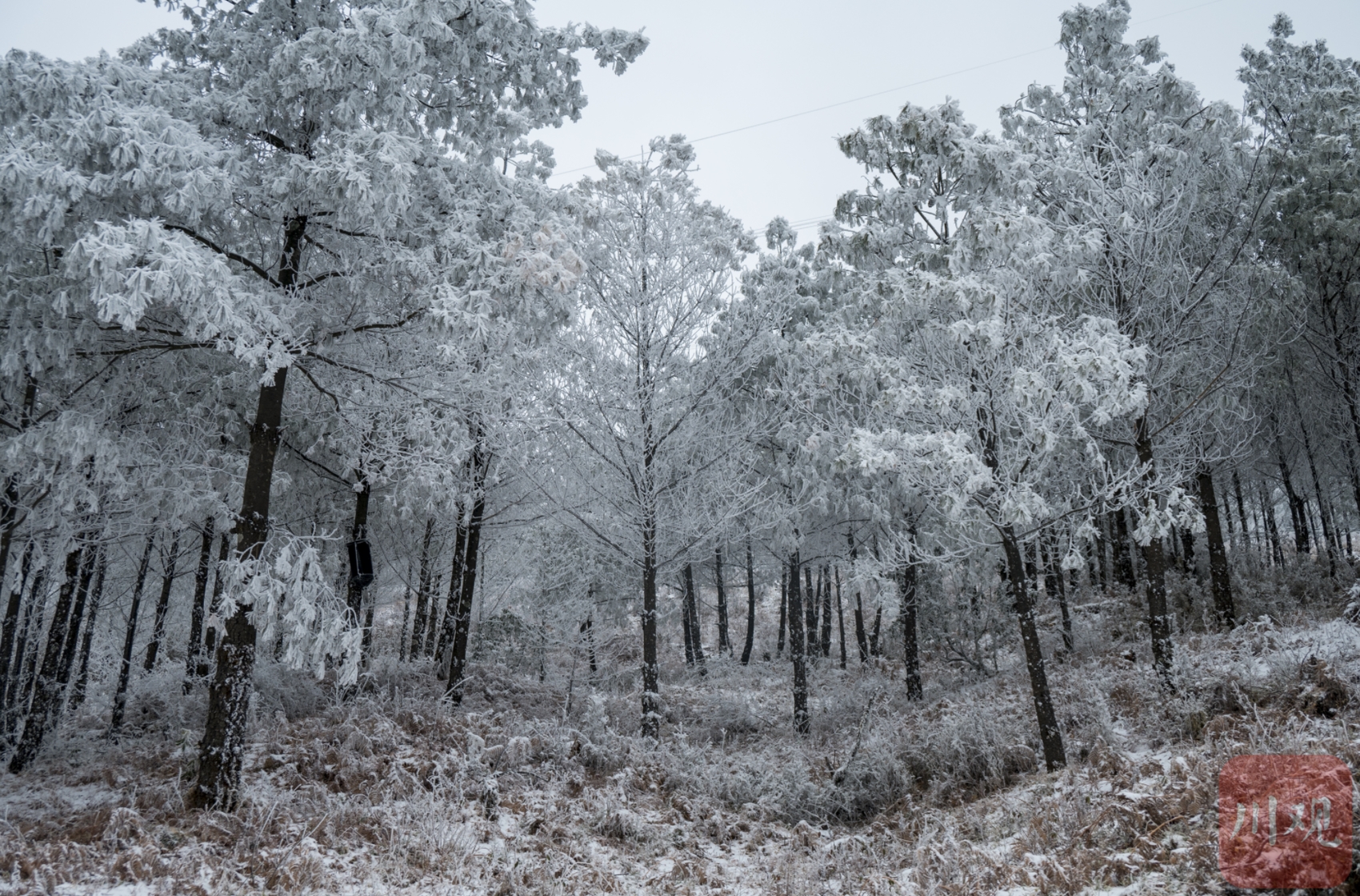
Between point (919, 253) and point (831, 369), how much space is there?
205 centimetres

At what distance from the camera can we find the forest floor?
5020 millimetres

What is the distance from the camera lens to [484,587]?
57.4ft

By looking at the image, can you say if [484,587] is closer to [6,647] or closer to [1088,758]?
[6,647]

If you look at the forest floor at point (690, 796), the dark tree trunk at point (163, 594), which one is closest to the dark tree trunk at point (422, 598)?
the forest floor at point (690, 796)

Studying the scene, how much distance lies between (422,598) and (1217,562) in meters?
17.4

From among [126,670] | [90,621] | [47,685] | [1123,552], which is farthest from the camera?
[1123,552]

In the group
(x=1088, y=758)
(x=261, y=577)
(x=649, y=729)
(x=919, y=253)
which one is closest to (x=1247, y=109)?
(x=919, y=253)

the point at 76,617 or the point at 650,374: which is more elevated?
the point at 650,374

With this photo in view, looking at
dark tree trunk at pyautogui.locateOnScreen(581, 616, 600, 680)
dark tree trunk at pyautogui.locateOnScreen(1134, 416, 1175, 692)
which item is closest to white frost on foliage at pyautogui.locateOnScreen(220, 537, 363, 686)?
dark tree trunk at pyautogui.locateOnScreen(1134, 416, 1175, 692)

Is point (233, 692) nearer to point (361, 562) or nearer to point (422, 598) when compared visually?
point (361, 562)

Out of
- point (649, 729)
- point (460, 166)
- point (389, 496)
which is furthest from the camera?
point (389, 496)

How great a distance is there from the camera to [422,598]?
17766 millimetres

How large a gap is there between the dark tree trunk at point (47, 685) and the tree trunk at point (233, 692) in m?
4.69

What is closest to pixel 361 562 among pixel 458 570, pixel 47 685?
pixel 47 685
